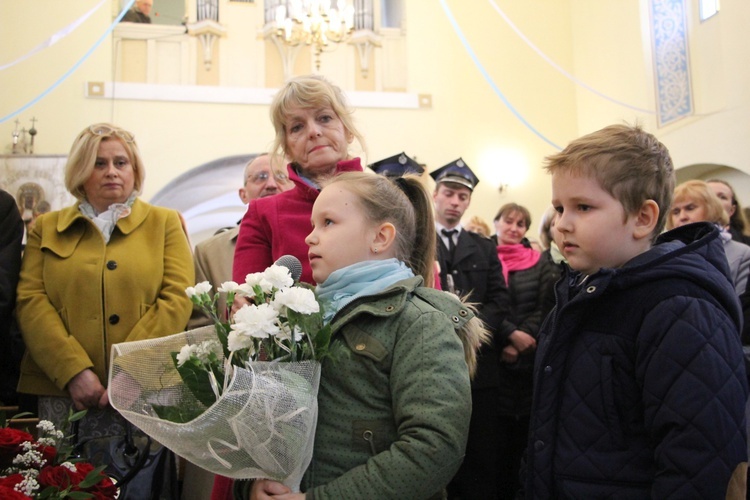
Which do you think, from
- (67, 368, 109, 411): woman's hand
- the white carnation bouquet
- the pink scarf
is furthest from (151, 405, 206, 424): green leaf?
the pink scarf

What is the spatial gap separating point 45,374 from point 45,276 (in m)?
0.34

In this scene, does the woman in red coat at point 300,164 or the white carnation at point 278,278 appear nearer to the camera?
the white carnation at point 278,278

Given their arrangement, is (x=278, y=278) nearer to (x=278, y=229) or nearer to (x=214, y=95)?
(x=278, y=229)

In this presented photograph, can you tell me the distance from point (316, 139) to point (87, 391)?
1.20 m

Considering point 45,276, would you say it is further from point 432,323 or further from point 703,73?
point 703,73

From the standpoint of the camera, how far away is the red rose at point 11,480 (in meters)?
1.33

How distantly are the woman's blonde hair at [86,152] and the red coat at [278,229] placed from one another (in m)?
1.00

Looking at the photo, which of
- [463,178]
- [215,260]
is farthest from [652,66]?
[215,260]

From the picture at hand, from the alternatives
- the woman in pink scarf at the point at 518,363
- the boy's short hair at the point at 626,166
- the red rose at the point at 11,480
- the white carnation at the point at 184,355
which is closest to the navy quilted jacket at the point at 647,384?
the boy's short hair at the point at 626,166

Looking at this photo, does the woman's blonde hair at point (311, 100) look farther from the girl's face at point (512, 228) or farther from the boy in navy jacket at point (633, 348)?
the girl's face at point (512, 228)

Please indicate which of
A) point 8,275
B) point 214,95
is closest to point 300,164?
point 8,275

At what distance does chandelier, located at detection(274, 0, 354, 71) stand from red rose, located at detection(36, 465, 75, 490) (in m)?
8.39

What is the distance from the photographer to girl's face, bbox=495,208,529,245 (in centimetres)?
462

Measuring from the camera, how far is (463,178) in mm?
4121
